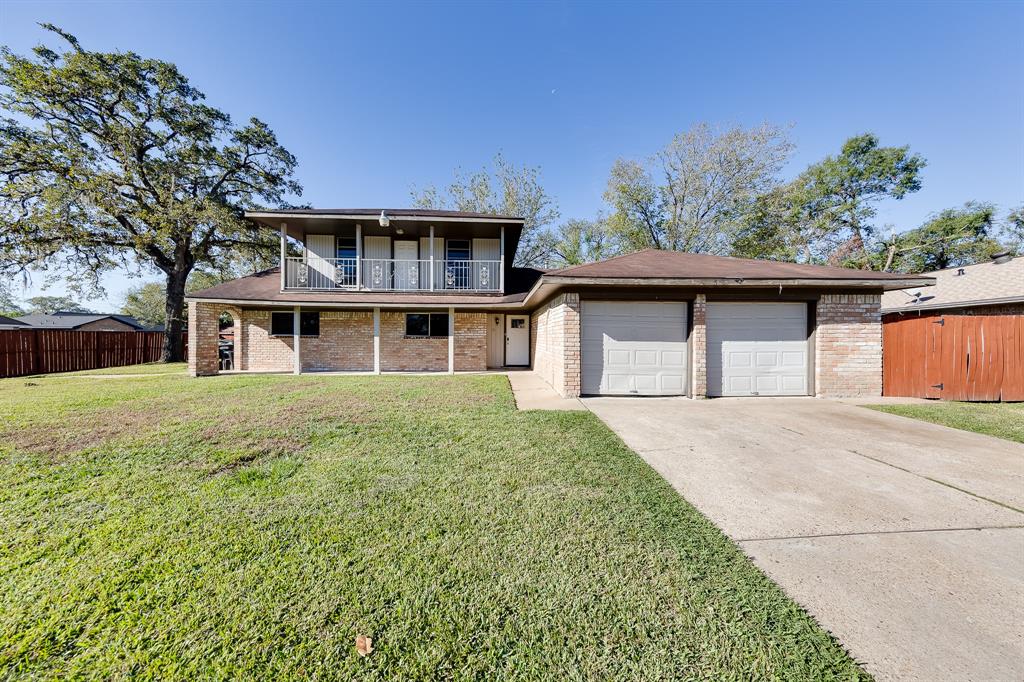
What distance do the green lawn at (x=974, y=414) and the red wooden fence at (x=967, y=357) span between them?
0.31 m

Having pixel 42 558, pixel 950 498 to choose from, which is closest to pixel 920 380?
pixel 950 498

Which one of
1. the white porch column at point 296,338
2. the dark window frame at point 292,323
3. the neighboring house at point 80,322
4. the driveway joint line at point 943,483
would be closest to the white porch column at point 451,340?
the dark window frame at point 292,323

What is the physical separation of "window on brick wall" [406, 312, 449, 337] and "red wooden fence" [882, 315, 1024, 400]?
11.9 metres

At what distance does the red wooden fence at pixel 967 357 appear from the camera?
23.1ft

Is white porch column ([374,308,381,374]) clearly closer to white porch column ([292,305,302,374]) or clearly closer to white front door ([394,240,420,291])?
white front door ([394,240,420,291])

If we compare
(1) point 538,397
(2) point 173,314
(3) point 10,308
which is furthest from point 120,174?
(3) point 10,308

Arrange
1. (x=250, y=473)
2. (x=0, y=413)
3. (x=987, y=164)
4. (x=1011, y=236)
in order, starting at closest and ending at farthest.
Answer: (x=250, y=473)
(x=0, y=413)
(x=987, y=164)
(x=1011, y=236)

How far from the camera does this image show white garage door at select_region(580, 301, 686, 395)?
7645 millimetres

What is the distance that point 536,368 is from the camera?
1181 centimetres

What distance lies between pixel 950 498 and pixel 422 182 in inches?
929

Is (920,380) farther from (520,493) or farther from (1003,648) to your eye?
(520,493)

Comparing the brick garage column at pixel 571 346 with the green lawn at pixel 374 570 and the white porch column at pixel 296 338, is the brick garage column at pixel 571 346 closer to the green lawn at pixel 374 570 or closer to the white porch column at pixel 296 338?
the green lawn at pixel 374 570

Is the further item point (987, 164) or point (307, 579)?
point (987, 164)

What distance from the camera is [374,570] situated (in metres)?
2.17
